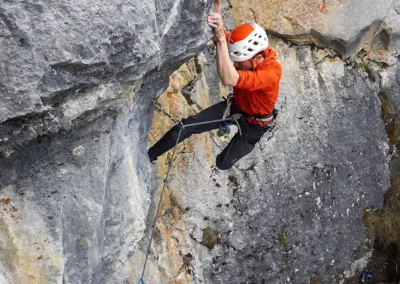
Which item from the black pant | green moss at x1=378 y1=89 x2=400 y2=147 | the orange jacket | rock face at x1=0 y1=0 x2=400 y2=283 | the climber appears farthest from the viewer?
green moss at x1=378 y1=89 x2=400 y2=147

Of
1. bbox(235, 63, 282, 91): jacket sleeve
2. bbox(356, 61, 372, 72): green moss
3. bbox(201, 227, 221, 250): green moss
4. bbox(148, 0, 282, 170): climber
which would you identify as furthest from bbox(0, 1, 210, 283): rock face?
bbox(356, 61, 372, 72): green moss

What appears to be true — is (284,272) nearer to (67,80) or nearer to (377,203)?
(377,203)

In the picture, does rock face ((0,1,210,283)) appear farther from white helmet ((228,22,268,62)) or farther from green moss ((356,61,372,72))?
green moss ((356,61,372,72))

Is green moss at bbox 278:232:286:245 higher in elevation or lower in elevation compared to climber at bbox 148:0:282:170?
lower

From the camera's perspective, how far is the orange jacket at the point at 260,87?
433 centimetres

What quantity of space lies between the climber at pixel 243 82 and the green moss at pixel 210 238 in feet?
4.52

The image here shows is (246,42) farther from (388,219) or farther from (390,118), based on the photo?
(388,219)

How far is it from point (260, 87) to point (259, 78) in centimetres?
11

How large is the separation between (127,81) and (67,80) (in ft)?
2.06

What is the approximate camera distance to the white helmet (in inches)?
184

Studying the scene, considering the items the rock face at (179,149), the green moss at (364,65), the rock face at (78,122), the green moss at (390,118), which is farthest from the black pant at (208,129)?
the green moss at (390,118)

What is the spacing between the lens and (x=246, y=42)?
4.65 meters

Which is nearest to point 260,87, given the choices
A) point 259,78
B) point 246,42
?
point 259,78

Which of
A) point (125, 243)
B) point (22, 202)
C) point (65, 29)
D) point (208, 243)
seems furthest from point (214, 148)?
point (65, 29)
